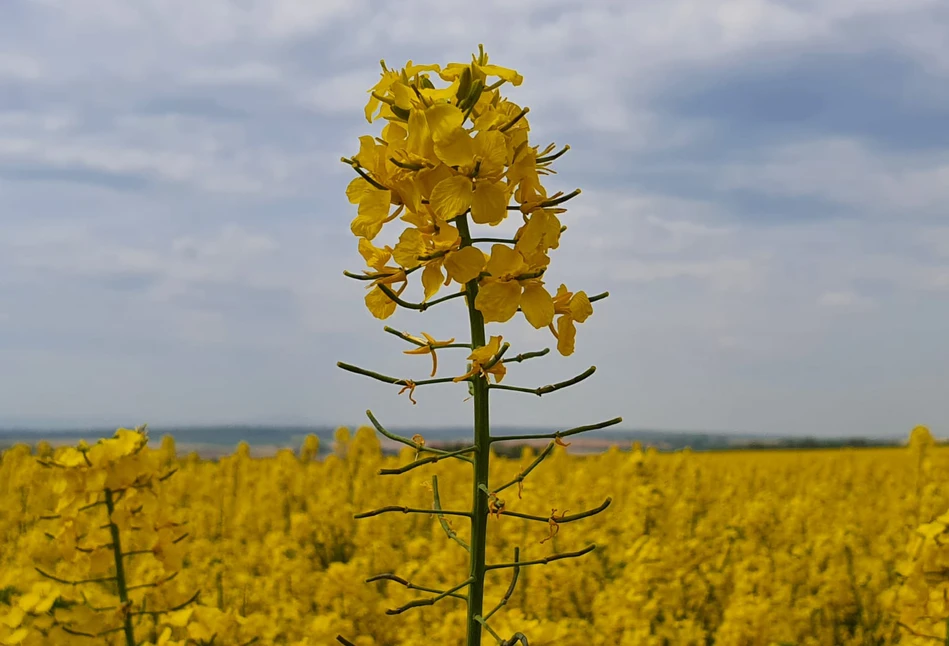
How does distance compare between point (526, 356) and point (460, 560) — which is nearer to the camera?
point (526, 356)

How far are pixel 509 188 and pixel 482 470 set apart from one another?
60 centimetres

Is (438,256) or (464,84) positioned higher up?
(464,84)

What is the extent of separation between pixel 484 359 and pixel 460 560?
12.8 ft

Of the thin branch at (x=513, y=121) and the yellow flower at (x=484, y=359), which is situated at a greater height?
the thin branch at (x=513, y=121)

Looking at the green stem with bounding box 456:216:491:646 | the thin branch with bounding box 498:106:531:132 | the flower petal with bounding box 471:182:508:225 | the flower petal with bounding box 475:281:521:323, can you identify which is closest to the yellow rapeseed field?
the green stem with bounding box 456:216:491:646

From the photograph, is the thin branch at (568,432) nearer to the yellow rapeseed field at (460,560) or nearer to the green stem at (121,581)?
the yellow rapeseed field at (460,560)

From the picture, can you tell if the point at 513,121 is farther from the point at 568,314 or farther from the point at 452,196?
the point at 568,314

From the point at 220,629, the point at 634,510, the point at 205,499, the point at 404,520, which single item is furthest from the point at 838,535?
the point at 205,499

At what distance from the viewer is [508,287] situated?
62.6 inches

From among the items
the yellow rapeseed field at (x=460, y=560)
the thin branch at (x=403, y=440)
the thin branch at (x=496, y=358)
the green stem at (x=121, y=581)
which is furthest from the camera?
Answer: the yellow rapeseed field at (x=460, y=560)

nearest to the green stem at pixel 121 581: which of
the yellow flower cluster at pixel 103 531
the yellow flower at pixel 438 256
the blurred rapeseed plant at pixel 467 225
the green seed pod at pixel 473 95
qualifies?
the yellow flower cluster at pixel 103 531

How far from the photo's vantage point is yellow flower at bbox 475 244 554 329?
158cm

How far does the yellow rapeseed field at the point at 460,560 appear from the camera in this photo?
3221 mm

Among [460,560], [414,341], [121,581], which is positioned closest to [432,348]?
[414,341]
